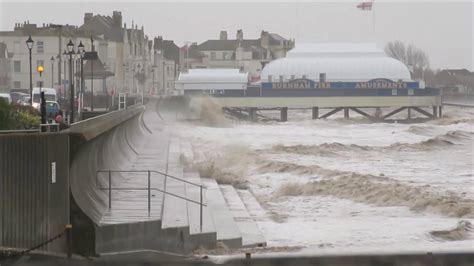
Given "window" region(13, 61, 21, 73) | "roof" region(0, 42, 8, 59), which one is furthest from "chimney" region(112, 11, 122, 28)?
"window" region(13, 61, 21, 73)

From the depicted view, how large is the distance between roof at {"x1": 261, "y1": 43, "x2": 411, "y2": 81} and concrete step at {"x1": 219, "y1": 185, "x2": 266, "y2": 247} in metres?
109

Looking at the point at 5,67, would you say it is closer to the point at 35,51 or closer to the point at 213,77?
the point at 35,51

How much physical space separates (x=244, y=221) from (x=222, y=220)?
1490mm

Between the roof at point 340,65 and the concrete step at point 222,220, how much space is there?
110810 millimetres

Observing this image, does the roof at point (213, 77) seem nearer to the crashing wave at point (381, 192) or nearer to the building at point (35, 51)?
the building at point (35, 51)

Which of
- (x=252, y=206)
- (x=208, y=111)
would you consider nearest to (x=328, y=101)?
(x=208, y=111)

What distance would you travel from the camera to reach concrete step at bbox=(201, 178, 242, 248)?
16.5 m

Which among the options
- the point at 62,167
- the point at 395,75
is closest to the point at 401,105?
the point at 395,75

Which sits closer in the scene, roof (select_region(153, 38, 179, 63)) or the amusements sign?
the amusements sign

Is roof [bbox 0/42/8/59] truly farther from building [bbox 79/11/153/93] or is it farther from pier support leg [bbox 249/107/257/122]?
pier support leg [bbox 249/107/257/122]

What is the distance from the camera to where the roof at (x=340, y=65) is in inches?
5384

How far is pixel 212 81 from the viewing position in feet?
432

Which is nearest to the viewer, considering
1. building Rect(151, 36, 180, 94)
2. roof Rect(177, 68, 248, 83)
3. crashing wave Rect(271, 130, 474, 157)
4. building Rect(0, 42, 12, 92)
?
crashing wave Rect(271, 130, 474, 157)

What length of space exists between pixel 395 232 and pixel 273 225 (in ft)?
9.13
